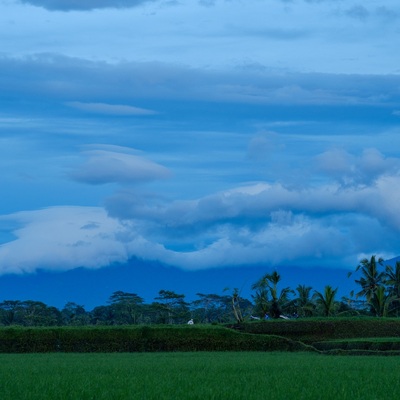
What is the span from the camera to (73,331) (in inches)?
1328

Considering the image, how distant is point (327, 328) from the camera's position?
1351 inches

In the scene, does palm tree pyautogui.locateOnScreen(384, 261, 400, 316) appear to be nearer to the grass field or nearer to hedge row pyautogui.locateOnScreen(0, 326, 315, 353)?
hedge row pyautogui.locateOnScreen(0, 326, 315, 353)

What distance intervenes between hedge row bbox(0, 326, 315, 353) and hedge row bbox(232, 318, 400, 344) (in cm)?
121

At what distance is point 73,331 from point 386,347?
14245mm

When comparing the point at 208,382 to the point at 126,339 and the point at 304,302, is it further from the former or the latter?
the point at 304,302

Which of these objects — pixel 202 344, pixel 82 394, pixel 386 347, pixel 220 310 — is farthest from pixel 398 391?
pixel 220 310

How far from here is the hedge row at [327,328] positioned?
34.1 meters

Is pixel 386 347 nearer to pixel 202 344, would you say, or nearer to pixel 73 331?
pixel 202 344

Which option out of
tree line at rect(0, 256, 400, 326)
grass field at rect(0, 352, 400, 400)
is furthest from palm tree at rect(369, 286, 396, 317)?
grass field at rect(0, 352, 400, 400)

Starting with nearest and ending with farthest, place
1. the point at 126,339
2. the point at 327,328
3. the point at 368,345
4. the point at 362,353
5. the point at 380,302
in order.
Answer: the point at 362,353
the point at 368,345
the point at 126,339
the point at 327,328
the point at 380,302

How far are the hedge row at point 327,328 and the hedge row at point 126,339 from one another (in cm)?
121

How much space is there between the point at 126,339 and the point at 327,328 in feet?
30.8

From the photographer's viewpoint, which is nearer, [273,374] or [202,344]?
[273,374]

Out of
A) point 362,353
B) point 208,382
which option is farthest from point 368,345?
point 208,382
